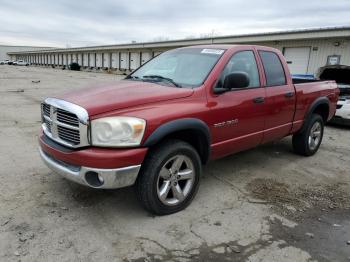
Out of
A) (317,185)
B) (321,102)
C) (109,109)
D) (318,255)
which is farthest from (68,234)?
(321,102)

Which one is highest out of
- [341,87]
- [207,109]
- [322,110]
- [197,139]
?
[341,87]

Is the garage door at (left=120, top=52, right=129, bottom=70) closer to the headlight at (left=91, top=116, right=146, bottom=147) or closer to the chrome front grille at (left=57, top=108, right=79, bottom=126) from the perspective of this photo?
the chrome front grille at (left=57, top=108, right=79, bottom=126)

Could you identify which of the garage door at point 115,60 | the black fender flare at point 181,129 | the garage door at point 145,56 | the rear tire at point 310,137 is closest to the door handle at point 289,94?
the rear tire at point 310,137

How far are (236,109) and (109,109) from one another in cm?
172

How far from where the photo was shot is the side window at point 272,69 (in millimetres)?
4883

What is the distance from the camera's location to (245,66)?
4.57 meters

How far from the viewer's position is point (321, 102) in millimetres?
5945

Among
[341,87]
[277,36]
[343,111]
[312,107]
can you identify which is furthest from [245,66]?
[277,36]

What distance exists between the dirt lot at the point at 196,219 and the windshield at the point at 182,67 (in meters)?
1.49

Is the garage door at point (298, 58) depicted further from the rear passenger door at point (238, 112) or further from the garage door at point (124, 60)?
the garage door at point (124, 60)

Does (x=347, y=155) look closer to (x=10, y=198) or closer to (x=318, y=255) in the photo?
(x=318, y=255)

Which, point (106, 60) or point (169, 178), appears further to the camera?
point (106, 60)

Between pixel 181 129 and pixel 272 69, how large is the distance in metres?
2.31

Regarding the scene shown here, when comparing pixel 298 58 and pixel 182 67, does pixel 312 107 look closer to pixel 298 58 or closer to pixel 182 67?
pixel 182 67
